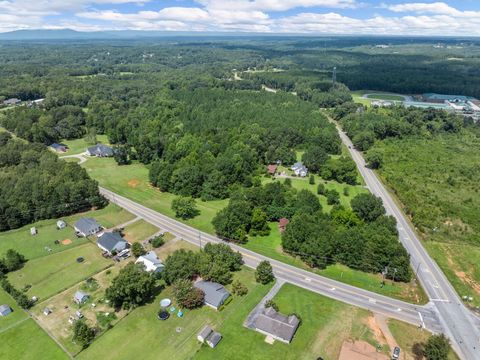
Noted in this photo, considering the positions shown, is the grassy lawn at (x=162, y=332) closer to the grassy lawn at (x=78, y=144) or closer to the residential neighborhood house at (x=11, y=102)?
the grassy lawn at (x=78, y=144)

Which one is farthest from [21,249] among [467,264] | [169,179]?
[467,264]

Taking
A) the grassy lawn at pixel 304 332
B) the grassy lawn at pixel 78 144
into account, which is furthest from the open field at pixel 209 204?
the grassy lawn at pixel 78 144

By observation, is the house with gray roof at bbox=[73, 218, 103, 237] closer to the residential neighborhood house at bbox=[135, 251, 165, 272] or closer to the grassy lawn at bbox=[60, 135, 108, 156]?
the residential neighborhood house at bbox=[135, 251, 165, 272]

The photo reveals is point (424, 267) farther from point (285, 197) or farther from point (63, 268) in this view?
point (63, 268)

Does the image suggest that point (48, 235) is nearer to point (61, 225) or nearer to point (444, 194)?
point (61, 225)

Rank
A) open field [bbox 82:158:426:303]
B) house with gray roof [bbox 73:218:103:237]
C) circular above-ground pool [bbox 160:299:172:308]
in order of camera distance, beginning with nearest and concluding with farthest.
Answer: circular above-ground pool [bbox 160:299:172:308] → open field [bbox 82:158:426:303] → house with gray roof [bbox 73:218:103:237]

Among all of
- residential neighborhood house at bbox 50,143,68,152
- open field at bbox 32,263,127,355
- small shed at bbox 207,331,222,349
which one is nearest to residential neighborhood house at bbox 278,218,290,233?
small shed at bbox 207,331,222,349
